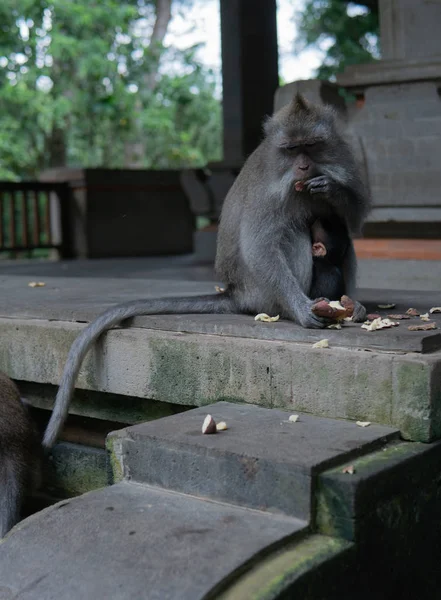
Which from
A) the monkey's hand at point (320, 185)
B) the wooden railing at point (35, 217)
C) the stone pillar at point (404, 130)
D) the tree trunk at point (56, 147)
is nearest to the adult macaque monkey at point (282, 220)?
the monkey's hand at point (320, 185)

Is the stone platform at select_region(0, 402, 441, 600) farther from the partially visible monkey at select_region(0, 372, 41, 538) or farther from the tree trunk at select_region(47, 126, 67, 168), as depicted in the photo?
the tree trunk at select_region(47, 126, 67, 168)

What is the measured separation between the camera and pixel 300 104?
3.18 m

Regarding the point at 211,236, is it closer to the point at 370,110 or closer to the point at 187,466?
the point at 370,110

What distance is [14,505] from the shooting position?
3.39 metres

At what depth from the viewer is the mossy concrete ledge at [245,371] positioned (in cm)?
272

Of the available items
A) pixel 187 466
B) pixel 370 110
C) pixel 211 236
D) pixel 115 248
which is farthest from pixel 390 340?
pixel 115 248

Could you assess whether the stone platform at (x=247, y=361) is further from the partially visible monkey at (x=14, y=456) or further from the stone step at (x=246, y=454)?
the partially visible monkey at (x=14, y=456)

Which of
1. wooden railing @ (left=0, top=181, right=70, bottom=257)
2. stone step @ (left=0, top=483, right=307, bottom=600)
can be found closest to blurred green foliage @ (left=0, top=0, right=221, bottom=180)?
wooden railing @ (left=0, top=181, right=70, bottom=257)

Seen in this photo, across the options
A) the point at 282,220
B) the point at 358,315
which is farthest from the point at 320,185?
the point at 358,315

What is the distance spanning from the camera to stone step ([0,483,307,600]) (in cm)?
214

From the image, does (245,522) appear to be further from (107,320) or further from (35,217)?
(35,217)

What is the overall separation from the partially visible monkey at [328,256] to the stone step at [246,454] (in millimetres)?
725

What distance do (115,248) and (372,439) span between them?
831 cm

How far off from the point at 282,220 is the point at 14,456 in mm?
1440
